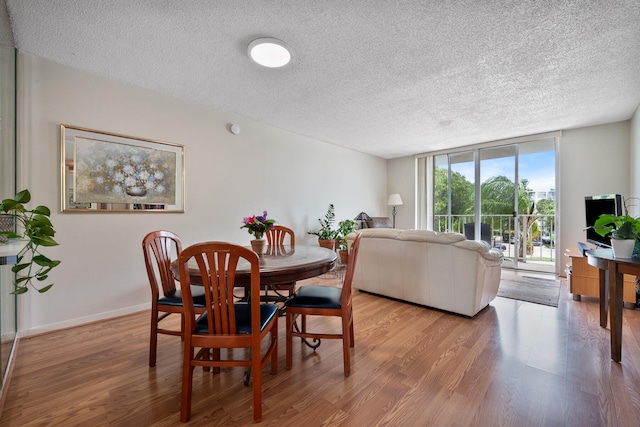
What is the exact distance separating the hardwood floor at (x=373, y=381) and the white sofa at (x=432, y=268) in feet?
1.09

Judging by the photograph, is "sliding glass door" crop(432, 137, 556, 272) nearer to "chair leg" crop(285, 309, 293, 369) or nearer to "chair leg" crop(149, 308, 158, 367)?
"chair leg" crop(285, 309, 293, 369)

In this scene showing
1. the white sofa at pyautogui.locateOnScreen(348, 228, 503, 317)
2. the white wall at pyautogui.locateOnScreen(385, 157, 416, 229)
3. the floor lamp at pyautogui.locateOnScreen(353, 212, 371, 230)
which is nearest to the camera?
the white sofa at pyautogui.locateOnScreen(348, 228, 503, 317)

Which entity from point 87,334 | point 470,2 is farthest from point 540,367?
point 87,334

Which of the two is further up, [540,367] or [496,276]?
[496,276]

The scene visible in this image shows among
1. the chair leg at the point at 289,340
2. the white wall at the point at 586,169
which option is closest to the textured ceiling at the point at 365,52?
the white wall at the point at 586,169

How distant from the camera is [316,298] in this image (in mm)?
1804

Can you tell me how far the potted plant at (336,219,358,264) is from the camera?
455 centimetres

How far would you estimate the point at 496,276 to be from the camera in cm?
277

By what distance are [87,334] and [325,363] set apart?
2032 mm

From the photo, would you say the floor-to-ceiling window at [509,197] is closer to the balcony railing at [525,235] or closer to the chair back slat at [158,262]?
the balcony railing at [525,235]

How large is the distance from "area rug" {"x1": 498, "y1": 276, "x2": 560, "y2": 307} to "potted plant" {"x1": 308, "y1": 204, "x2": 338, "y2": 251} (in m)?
2.41

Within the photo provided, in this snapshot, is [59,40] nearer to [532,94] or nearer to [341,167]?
[341,167]

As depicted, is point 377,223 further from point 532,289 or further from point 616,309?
point 616,309

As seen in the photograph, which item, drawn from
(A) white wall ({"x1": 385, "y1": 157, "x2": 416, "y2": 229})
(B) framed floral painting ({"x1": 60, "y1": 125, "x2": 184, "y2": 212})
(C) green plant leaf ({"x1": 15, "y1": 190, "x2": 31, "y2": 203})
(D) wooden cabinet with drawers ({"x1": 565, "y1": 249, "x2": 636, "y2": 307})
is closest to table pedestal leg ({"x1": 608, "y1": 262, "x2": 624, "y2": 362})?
(D) wooden cabinet with drawers ({"x1": 565, "y1": 249, "x2": 636, "y2": 307})
